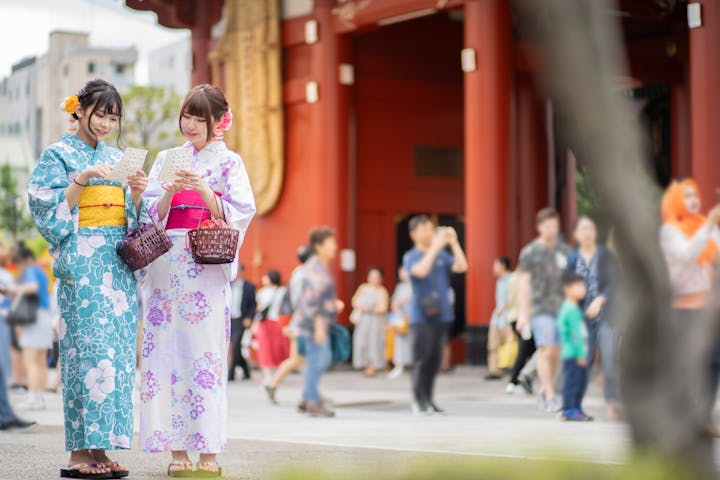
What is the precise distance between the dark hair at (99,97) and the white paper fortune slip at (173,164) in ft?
1.24

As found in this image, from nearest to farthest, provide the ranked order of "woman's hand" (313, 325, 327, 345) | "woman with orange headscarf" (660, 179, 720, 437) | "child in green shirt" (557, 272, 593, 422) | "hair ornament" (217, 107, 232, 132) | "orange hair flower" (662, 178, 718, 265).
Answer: "hair ornament" (217, 107, 232, 132) → "woman with orange headscarf" (660, 179, 720, 437) → "orange hair flower" (662, 178, 718, 265) → "child in green shirt" (557, 272, 593, 422) → "woman's hand" (313, 325, 327, 345)

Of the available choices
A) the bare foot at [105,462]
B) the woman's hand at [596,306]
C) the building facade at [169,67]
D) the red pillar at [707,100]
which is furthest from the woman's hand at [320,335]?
the building facade at [169,67]

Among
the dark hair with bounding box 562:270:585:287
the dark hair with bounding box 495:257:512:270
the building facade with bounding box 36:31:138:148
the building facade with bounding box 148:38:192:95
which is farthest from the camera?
the building facade with bounding box 148:38:192:95

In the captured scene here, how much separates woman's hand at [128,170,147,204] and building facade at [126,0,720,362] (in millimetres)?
9990

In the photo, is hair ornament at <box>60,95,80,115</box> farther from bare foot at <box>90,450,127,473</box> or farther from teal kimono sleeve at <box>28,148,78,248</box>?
bare foot at <box>90,450,127,473</box>

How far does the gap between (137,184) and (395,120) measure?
12.9 meters

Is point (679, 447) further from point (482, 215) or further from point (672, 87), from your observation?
point (672, 87)

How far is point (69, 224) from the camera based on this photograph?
5.82 metres

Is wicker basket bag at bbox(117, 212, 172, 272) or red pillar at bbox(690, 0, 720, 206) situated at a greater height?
red pillar at bbox(690, 0, 720, 206)

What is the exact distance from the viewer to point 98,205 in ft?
19.4

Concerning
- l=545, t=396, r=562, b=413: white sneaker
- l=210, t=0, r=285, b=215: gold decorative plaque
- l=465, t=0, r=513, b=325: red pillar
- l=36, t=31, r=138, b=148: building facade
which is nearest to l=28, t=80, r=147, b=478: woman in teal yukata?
l=545, t=396, r=562, b=413: white sneaker

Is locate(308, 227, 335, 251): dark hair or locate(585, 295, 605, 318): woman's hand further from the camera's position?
locate(308, 227, 335, 251): dark hair

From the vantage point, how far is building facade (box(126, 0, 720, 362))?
57.0 ft

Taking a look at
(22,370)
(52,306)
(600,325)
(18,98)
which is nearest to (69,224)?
(600,325)
